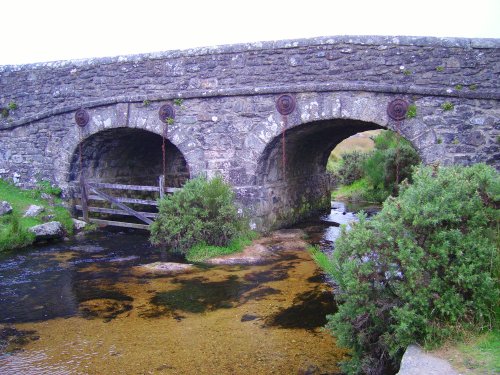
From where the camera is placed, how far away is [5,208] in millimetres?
10938

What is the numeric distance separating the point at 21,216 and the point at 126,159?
139 inches

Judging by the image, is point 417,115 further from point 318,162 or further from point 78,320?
point 78,320

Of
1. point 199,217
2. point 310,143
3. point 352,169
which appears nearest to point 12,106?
point 199,217

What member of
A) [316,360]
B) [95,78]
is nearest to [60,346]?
[316,360]

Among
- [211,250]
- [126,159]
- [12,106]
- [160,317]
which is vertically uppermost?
[12,106]

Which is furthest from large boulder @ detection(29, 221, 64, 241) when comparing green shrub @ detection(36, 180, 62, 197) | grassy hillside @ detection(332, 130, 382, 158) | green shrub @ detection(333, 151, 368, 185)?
grassy hillside @ detection(332, 130, 382, 158)

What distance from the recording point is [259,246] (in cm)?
966

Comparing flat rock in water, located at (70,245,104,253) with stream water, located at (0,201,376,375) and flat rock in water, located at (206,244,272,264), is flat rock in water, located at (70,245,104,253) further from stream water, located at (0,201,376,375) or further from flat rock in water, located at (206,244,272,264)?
flat rock in water, located at (206,244,272,264)

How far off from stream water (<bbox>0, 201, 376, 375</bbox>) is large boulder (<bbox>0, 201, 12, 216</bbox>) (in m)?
1.71

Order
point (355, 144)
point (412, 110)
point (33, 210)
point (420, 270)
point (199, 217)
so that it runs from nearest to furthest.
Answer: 1. point (420, 270)
2. point (412, 110)
3. point (199, 217)
4. point (33, 210)
5. point (355, 144)

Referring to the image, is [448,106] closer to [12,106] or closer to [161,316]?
[161,316]

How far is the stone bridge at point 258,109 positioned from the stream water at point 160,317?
2.50m

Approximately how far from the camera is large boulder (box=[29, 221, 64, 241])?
34.6 feet

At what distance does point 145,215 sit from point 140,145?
334 cm
